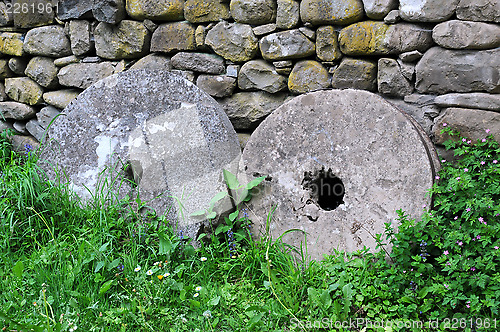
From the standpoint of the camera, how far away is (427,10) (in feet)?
7.76

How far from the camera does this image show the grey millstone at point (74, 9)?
3.27 metres

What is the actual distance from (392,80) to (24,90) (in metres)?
2.96

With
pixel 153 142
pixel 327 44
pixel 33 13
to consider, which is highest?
pixel 33 13

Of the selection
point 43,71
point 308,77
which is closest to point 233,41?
point 308,77

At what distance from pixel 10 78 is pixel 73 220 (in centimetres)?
189

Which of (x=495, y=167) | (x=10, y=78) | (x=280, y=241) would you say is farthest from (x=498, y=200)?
(x=10, y=78)

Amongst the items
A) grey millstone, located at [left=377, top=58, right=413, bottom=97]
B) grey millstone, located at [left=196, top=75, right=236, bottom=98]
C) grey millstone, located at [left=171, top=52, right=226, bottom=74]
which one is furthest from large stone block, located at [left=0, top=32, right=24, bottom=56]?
grey millstone, located at [left=377, top=58, right=413, bottom=97]

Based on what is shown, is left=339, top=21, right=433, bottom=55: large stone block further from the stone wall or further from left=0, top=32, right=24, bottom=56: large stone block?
left=0, top=32, right=24, bottom=56: large stone block

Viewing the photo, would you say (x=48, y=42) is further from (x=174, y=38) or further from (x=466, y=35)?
(x=466, y=35)

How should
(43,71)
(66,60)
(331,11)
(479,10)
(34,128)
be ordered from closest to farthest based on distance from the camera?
(479,10) < (331,11) < (66,60) < (43,71) < (34,128)

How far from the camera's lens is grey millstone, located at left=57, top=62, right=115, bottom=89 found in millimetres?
3350

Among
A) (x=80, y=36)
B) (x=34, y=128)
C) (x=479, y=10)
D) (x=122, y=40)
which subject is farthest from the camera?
(x=34, y=128)

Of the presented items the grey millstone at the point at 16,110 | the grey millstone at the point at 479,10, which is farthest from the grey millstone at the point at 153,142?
the grey millstone at the point at 479,10

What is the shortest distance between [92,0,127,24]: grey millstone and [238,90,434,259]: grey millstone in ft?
4.71
